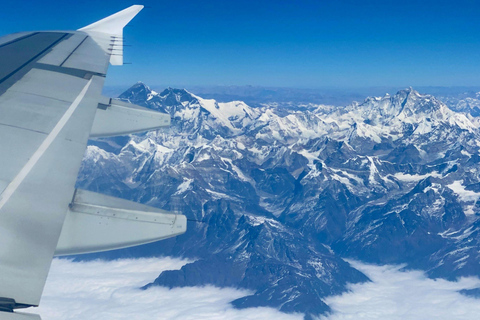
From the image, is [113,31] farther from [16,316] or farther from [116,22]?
[16,316]

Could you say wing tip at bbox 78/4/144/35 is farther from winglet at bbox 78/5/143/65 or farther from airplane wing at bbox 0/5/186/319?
airplane wing at bbox 0/5/186/319

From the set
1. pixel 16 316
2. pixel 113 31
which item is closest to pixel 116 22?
pixel 113 31

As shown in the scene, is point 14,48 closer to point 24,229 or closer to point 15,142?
point 15,142

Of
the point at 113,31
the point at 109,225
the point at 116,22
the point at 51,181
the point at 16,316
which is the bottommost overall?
the point at 16,316

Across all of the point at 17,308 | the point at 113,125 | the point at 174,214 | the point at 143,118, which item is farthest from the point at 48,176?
the point at 143,118

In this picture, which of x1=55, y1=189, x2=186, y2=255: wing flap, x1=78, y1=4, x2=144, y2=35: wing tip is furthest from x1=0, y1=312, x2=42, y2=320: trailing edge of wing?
x1=78, y1=4, x2=144, y2=35: wing tip

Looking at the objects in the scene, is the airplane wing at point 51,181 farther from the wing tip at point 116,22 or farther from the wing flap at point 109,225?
the wing tip at point 116,22

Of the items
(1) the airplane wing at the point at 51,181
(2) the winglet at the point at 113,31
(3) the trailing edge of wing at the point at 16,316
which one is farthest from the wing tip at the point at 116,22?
(3) the trailing edge of wing at the point at 16,316
